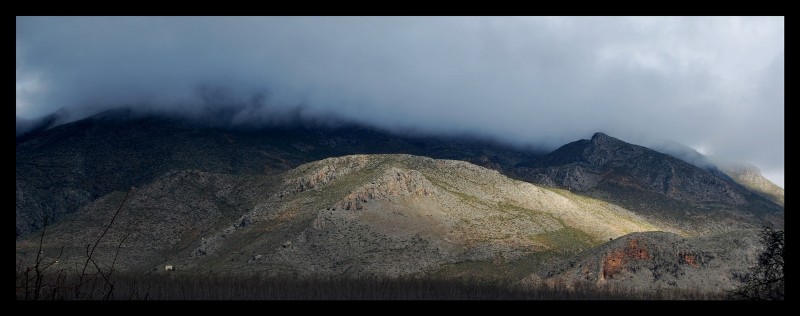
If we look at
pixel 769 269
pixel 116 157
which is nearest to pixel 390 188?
pixel 769 269

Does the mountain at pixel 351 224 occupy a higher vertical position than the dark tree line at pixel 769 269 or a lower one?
lower

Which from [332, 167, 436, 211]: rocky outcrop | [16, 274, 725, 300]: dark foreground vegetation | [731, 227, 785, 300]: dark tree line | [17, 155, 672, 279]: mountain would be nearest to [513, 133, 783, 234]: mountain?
[17, 155, 672, 279]: mountain

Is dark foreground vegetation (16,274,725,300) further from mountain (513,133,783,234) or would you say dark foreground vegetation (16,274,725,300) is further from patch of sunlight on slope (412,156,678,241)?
mountain (513,133,783,234)

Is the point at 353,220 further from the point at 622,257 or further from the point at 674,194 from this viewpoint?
the point at 674,194

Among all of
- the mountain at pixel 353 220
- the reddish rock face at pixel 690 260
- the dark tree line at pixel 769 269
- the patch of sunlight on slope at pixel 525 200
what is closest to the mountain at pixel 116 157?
the mountain at pixel 353 220

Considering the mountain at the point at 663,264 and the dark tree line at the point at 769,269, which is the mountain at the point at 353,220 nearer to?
the mountain at the point at 663,264

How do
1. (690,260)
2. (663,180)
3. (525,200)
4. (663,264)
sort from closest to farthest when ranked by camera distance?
(663,264), (690,260), (525,200), (663,180)

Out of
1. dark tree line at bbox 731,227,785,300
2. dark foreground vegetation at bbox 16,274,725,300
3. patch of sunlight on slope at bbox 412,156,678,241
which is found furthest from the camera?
patch of sunlight on slope at bbox 412,156,678,241

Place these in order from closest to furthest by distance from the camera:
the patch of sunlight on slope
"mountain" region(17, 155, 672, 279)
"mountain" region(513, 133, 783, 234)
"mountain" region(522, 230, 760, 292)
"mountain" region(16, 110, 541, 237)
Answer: "mountain" region(522, 230, 760, 292)
"mountain" region(17, 155, 672, 279)
the patch of sunlight on slope
"mountain" region(16, 110, 541, 237)
"mountain" region(513, 133, 783, 234)
